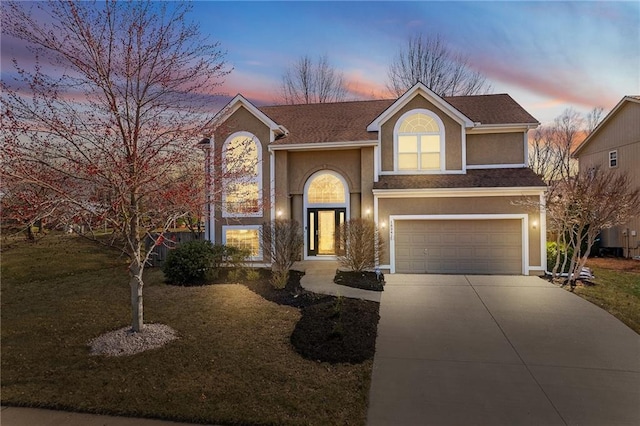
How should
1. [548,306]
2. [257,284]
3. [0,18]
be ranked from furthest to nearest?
[257,284], [548,306], [0,18]

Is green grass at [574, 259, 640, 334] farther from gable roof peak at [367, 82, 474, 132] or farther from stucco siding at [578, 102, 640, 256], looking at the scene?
gable roof peak at [367, 82, 474, 132]

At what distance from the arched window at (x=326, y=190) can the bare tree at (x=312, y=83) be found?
46.5 ft

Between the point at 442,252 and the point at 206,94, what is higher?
the point at 206,94

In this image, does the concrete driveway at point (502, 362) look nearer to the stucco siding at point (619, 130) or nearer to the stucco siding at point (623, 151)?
the stucco siding at point (623, 151)

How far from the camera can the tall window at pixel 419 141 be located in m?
13.9

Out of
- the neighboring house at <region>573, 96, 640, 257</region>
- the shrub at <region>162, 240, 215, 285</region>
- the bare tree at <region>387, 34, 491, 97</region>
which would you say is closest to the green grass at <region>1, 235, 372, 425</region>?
the shrub at <region>162, 240, 215, 285</region>

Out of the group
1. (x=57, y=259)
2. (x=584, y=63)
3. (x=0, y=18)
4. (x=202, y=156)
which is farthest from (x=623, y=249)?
(x=57, y=259)

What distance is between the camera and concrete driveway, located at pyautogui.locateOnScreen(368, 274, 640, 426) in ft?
14.3

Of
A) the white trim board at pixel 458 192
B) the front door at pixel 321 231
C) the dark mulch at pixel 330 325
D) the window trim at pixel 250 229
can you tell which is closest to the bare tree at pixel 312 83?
the front door at pixel 321 231

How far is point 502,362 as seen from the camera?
5793 mm

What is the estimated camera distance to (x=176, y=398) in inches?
177

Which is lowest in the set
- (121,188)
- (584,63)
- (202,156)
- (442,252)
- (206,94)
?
(442,252)

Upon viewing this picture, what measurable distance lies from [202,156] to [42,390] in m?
4.50

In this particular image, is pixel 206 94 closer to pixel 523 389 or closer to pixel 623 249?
pixel 523 389
